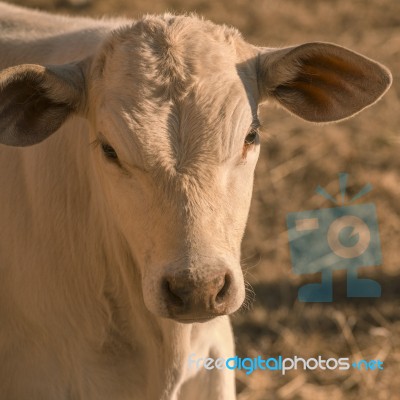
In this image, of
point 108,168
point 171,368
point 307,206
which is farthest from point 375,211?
point 108,168

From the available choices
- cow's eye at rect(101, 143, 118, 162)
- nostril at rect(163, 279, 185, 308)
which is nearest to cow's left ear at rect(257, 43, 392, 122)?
cow's eye at rect(101, 143, 118, 162)

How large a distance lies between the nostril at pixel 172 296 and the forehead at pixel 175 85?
0.42 m

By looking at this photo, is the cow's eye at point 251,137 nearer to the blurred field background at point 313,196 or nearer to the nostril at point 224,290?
the blurred field background at point 313,196

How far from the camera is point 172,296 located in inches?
122

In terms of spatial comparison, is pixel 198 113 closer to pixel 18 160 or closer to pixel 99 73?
pixel 99 73

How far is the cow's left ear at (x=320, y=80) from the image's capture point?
3559 mm

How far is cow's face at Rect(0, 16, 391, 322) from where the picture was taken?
3.14 metres

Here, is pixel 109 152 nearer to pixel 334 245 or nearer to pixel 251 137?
pixel 251 137

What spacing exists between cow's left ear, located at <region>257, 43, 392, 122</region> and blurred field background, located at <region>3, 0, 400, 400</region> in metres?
0.22

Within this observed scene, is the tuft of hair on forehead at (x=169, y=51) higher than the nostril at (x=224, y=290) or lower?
higher

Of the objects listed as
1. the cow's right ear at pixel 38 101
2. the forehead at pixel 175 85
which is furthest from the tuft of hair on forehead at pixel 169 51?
the cow's right ear at pixel 38 101

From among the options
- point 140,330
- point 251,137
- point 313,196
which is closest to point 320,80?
point 251,137

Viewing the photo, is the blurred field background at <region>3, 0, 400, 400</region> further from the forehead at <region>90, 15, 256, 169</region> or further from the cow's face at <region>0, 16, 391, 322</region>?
the forehead at <region>90, 15, 256, 169</region>

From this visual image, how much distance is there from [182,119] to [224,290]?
593mm
